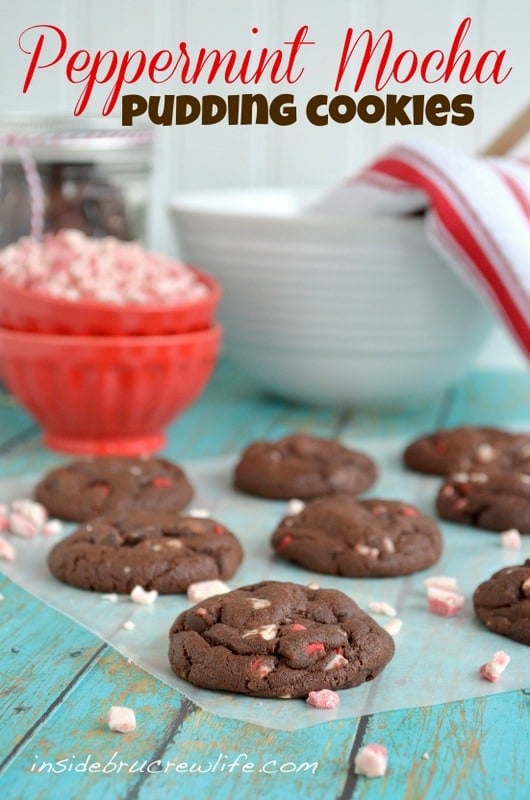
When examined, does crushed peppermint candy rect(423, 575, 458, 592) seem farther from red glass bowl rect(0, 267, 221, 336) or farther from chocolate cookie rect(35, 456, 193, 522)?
red glass bowl rect(0, 267, 221, 336)

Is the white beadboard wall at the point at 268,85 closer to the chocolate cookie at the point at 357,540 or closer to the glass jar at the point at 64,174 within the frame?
the glass jar at the point at 64,174

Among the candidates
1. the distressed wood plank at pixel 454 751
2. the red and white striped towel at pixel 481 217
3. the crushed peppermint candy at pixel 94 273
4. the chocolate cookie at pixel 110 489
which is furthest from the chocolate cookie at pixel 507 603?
the crushed peppermint candy at pixel 94 273

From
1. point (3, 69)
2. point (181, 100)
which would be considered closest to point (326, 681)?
point (181, 100)

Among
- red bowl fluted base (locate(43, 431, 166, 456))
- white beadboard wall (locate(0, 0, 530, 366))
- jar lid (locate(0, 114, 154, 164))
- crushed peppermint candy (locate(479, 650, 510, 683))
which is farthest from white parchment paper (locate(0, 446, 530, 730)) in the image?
white beadboard wall (locate(0, 0, 530, 366))

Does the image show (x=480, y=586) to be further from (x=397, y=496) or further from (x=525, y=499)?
(x=397, y=496)

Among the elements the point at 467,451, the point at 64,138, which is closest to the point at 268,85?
the point at 64,138
